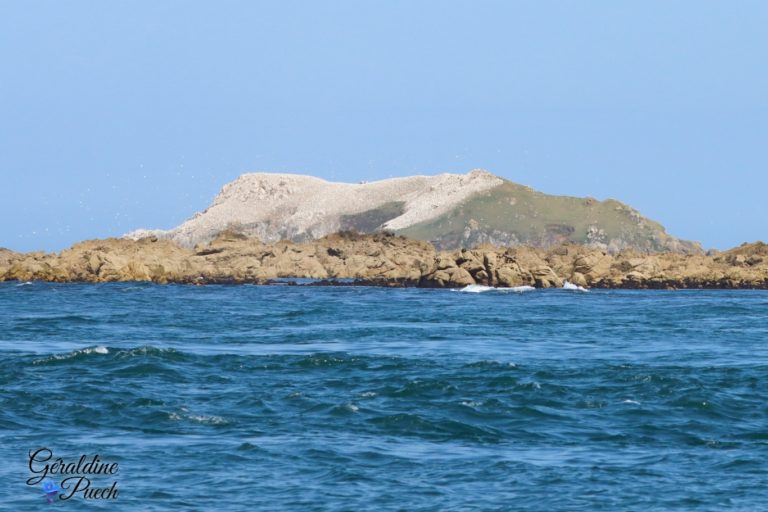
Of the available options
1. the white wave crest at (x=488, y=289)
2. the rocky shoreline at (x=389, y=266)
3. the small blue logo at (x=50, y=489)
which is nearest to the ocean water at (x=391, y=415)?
the small blue logo at (x=50, y=489)

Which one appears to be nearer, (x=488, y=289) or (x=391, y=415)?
(x=391, y=415)

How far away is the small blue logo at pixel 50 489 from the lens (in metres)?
19.0

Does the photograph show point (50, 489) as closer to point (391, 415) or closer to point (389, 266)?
point (391, 415)

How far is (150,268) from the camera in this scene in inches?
4158

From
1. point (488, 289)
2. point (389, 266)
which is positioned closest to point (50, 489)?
point (488, 289)

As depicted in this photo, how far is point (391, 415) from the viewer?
2720cm

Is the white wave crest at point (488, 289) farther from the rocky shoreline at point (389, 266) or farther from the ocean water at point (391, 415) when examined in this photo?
the ocean water at point (391, 415)

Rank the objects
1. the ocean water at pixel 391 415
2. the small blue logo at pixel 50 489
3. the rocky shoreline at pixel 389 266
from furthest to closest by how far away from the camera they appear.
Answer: the rocky shoreline at pixel 389 266 < the ocean water at pixel 391 415 < the small blue logo at pixel 50 489

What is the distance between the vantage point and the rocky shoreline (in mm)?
98375

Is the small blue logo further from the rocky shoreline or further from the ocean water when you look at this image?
the rocky shoreline

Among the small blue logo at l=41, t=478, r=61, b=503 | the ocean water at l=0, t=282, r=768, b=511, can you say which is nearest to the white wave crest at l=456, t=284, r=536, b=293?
the ocean water at l=0, t=282, r=768, b=511

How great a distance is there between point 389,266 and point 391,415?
9015 centimetres

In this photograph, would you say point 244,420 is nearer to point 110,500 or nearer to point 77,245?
point 110,500

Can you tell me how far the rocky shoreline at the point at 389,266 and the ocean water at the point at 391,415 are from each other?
42.7 meters
